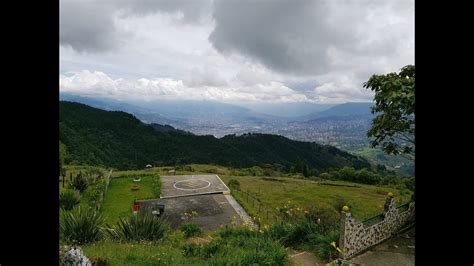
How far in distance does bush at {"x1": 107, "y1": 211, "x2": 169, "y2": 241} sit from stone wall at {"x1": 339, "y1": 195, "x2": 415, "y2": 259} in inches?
159

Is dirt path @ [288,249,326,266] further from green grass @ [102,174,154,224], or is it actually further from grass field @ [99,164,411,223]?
green grass @ [102,174,154,224]

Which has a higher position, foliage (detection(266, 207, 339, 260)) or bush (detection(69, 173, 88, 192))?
foliage (detection(266, 207, 339, 260))

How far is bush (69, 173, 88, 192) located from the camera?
51.9 feet

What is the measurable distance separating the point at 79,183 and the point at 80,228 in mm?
10483

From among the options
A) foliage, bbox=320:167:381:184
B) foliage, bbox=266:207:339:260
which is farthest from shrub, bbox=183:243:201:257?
foliage, bbox=320:167:381:184

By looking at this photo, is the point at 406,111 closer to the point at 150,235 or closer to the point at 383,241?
the point at 383,241

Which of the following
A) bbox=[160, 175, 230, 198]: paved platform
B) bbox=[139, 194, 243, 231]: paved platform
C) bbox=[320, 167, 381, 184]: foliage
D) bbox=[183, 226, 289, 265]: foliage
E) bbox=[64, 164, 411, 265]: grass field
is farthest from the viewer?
bbox=[320, 167, 381, 184]: foliage

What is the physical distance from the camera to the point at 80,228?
6.60 metres

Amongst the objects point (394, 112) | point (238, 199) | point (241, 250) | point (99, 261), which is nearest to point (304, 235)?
point (241, 250)

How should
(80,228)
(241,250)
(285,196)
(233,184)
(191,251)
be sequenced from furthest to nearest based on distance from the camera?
(233,184), (285,196), (80,228), (191,251), (241,250)

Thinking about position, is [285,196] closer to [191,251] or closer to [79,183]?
[79,183]
